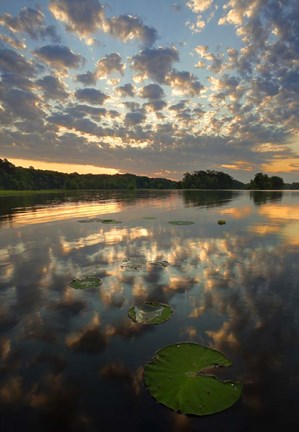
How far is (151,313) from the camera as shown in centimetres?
892

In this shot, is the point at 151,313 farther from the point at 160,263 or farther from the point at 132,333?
the point at 160,263

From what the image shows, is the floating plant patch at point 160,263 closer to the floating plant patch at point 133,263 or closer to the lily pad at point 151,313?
the floating plant patch at point 133,263

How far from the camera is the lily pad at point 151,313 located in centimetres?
847

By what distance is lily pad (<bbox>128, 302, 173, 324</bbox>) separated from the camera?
8469mm

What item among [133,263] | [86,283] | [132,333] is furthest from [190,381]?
Answer: [133,263]

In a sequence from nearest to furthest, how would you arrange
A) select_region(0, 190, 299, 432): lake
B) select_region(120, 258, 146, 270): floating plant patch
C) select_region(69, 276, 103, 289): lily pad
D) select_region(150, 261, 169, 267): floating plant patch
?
select_region(0, 190, 299, 432): lake, select_region(69, 276, 103, 289): lily pad, select_region(120, 258, 146, 270): floating plant patch, select_region(150, 261, 169, 267): floating plant patch

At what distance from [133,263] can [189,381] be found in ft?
30.5

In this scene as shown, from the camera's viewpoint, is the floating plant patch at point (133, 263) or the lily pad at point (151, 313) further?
the floating plant patch at point (133, 263)

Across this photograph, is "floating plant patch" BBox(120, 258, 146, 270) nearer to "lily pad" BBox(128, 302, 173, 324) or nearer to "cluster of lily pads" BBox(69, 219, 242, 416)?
"lily pad" BBox(128, 302, 173, 324)

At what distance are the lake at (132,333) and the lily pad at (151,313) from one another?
0.24m

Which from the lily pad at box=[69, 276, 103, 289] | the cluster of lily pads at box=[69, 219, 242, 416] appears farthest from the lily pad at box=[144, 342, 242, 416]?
the lily pad at box=[69, 276, 103, 289]

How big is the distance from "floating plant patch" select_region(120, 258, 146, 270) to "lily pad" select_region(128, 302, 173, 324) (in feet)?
14.2

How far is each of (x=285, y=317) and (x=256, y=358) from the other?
264cm

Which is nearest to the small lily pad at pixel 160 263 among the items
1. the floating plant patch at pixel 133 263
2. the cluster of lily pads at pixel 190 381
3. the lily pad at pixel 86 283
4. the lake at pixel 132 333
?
the lake at pixel 132 333
